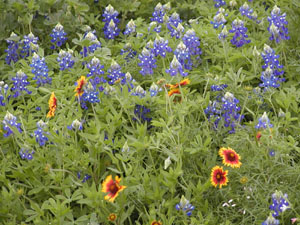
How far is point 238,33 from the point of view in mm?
3959

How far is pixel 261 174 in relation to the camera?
9.58ft

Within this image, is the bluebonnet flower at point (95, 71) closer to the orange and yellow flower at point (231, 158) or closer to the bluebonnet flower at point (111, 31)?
the bluebonnet flower at point (111, 31)

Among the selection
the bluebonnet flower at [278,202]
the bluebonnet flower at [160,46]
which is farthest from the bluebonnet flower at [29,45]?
the bluebonnet flower at [278,202]

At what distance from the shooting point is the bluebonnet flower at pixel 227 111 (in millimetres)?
3338

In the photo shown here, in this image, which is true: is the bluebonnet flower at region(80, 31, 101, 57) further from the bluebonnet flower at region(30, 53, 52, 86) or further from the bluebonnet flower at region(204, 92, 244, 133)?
the bluebonnet flower at region(204, 92, 244, 133)

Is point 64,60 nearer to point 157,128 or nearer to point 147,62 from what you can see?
point 147,62

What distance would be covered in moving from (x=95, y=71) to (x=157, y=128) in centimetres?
55

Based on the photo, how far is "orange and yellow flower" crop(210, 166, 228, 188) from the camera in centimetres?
289

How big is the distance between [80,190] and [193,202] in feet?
1.89

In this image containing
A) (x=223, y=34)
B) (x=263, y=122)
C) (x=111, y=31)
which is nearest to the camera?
(x=263, y=122)

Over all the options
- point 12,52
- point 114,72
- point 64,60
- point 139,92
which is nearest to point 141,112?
point 139,92

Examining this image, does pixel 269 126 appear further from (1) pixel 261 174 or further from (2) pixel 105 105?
(2) pixel 105 105

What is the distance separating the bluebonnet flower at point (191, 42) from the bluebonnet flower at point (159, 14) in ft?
1.98

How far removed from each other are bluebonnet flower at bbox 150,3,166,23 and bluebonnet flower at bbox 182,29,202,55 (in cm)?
60
